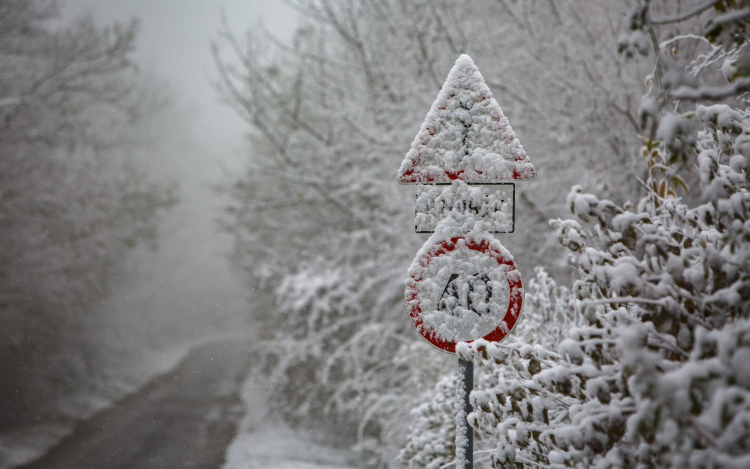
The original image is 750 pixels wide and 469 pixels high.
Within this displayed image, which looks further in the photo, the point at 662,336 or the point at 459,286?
the point at 459,286

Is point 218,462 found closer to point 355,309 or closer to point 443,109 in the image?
point 355,309

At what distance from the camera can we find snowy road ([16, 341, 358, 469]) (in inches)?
330

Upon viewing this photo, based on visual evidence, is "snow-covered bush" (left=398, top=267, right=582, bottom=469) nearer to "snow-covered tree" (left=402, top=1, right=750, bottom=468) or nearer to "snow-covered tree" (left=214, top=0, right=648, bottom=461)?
"snow-covered tree" (left=402, top=1, right=750, bottom=468)

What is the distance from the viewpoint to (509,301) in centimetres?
256

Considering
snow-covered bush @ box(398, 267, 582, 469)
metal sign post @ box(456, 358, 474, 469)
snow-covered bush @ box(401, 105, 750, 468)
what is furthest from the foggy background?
metal sign post @ box(456, 358, 474, 469)

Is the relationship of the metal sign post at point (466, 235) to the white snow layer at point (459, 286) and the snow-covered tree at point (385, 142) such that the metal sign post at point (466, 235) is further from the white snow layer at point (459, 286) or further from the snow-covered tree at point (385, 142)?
the snow-covered tree at point (385, 142)

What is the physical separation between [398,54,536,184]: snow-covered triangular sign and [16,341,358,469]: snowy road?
5.48 m

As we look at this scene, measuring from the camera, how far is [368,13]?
8.79 metres

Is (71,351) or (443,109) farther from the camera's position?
(71,351)

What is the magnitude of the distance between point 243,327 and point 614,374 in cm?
2860

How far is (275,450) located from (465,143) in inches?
305

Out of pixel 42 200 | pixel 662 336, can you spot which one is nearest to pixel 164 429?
pixel 42 200

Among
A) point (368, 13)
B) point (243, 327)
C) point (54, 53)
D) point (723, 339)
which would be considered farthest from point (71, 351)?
point (723, 339)

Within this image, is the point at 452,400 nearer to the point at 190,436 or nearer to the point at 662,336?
the point at 662,336
